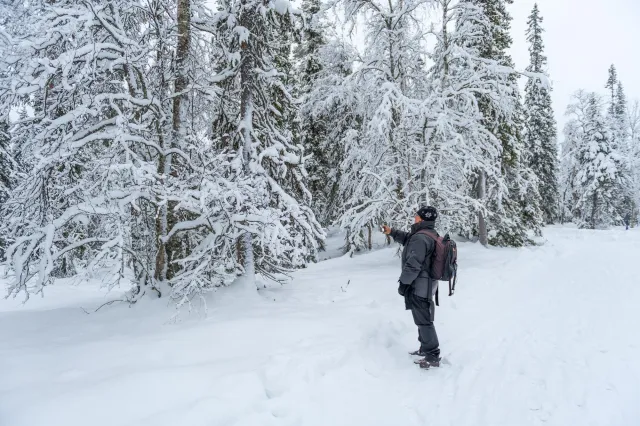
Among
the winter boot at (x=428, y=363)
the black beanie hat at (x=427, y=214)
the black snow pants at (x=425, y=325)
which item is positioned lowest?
the winter boot at (x=428, y=363)

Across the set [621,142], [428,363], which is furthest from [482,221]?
[621,142]

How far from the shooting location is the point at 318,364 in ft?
16.0

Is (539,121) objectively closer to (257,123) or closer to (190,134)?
(257,123)

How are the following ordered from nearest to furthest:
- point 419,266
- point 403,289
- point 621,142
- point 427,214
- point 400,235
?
point 419,266
point 403,289
point 427,214
point 400,235
point 621,142

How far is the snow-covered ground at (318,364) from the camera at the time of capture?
379cm

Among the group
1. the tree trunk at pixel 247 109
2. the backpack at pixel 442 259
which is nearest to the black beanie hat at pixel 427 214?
the backpack at pixel 442 259

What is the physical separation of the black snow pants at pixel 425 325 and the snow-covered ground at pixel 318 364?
31 cm

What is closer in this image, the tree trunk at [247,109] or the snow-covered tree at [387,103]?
the tree trunk at [247,109]

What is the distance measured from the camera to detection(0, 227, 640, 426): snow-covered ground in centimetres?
379

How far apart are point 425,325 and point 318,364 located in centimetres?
173

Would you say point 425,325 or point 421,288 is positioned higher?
point 421,288

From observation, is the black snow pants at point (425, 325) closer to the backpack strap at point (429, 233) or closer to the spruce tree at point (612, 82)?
the backpack strap at point (429, 233)

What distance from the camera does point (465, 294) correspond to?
878 centimetres

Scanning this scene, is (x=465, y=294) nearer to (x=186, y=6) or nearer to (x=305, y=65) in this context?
(x=186, y=6)
